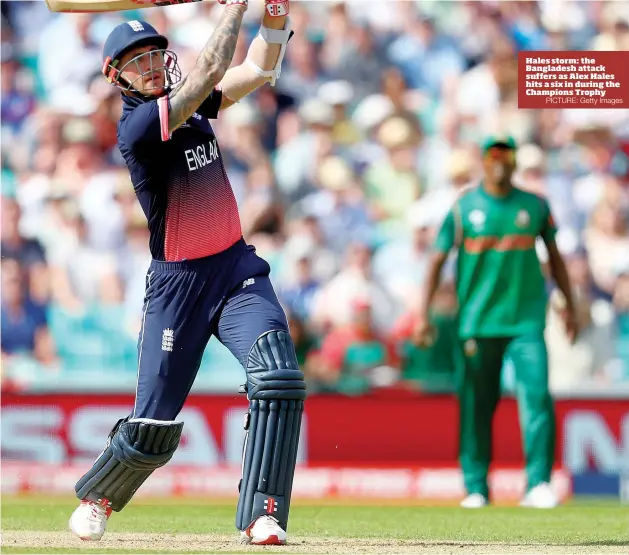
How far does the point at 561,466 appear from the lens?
9.87 meters

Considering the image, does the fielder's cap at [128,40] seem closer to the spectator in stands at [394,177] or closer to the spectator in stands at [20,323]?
the spectator in stands at [20,323]

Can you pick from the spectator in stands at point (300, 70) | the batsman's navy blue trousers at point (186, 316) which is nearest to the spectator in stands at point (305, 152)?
the spectator in stands at point (300, 70)

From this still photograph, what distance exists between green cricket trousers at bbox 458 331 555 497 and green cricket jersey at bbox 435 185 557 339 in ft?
0.34

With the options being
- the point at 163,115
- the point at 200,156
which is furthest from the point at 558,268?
the point at 163,115

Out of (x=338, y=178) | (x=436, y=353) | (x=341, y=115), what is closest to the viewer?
(x=436, y=353)

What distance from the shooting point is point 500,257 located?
8727mm

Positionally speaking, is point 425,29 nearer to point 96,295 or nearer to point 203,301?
point 96,295

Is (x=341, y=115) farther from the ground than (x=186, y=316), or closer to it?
farther from the ground

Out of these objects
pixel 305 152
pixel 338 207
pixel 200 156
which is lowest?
pixel 200 156

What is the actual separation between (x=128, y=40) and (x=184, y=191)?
67 centimetres

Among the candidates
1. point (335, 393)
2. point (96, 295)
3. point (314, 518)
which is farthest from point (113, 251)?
point (314, 518)

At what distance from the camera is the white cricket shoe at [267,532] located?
5328 mm

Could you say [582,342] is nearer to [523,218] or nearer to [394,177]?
[523,218]

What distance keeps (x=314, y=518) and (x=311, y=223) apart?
421cm
